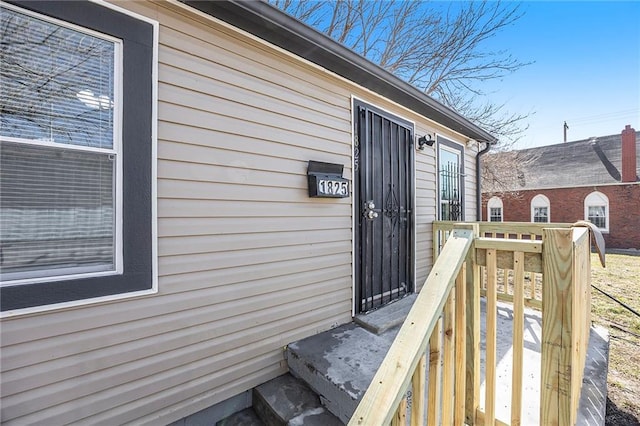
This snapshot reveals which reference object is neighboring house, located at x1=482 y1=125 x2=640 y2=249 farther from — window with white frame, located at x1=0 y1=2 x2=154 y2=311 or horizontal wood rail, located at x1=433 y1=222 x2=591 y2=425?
window with white frame, located at x1=0 y1=2 x2=154 y2=311

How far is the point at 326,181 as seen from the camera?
2.64m

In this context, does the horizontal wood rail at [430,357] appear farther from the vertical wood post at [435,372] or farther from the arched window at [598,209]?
the arched window at [598,209]

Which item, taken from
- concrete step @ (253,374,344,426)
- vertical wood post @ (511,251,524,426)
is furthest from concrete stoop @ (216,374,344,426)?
vertical wood post @ (511,251,524,426)

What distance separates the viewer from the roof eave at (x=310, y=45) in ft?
6.39

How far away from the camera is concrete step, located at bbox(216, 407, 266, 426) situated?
198 centimetres

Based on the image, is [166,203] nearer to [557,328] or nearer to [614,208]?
[557,328]

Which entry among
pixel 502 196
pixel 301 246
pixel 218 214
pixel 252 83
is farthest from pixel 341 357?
pixel 502 196

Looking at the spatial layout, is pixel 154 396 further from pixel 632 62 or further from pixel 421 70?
pixel 632 62

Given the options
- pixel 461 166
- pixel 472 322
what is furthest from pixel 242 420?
pixel 461 166

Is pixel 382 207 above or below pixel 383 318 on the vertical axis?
above

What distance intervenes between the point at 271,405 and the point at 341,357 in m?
0.60

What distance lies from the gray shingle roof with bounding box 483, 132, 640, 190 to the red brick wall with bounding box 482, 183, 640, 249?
0.38 m

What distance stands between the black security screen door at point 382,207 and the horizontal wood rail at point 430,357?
1.68 metres

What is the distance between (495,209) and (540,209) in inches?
78.4
